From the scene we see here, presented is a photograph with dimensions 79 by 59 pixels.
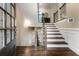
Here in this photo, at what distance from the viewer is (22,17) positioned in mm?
4305

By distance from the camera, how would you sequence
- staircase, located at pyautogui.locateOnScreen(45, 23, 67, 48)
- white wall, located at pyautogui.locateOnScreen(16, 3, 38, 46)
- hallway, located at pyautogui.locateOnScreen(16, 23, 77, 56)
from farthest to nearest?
staircase, located at pyautogui.locateOnScreen(45, 23, 67, 48), hallway, located at pyautogui.locateOnScreen(16, 23, 77, 56), white wall, located at pyautogui.locateOnScreen(16, 3, 38, 46)

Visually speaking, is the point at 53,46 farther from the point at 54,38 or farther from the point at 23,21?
the point at 23,21

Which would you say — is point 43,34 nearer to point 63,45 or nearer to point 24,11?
point 63,45

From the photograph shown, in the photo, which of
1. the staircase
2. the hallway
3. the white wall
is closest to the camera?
the white wall

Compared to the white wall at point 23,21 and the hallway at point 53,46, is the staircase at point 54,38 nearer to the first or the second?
the hallway at point 53,46

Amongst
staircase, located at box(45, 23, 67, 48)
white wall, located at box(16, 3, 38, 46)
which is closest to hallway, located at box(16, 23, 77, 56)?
staircase, located at box(45, 23, 67, 48)

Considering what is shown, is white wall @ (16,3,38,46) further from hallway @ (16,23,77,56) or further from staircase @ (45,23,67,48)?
staircase @ (45,23,67,48)

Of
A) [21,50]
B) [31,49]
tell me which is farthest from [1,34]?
[31,49]

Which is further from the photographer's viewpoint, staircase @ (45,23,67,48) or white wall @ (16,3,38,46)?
staircase @ (45,23,67,48)

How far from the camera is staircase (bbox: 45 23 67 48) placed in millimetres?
5223

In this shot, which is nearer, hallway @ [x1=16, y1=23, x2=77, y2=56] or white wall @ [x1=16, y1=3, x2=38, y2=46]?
white wall @ [x1=16, y1=3, x2=38, y2=46]

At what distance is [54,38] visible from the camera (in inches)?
230

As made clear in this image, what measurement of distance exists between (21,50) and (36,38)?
76cm

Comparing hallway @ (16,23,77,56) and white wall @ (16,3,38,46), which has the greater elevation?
white wall @ (16,3,38,46)
